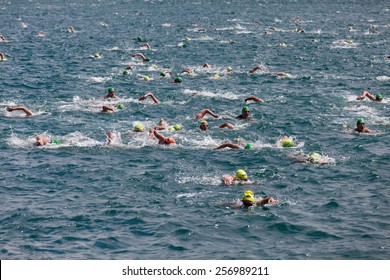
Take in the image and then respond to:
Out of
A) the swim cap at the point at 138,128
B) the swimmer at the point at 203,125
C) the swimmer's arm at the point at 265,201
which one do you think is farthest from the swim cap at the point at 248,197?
the swim cap at the point at 138,128

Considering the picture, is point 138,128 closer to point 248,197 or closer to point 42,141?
point 42,141

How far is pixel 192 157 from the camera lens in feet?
82.8

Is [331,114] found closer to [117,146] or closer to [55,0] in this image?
[117,146]

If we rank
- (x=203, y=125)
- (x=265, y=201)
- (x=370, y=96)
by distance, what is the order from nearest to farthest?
1. (x=265, y=201)
2. (x=203, y=125)
3. (x=370, y=96)

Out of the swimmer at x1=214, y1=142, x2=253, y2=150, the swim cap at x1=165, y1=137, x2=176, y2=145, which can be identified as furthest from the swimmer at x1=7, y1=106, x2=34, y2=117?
the swimmer at x1=214, y1=142, x2=253, y2=150

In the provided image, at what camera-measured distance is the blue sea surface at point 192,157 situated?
17.9 meters

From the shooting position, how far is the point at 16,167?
24125mm

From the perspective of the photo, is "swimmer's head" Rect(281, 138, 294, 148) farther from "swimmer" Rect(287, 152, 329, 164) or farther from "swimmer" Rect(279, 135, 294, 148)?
"swimmer" Rect(287, 152, 329, 164)

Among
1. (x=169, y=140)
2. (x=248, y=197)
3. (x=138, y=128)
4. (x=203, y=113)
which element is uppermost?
(x=203, y=113)

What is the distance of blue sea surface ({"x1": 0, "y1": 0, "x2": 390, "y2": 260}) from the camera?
58.9 ft

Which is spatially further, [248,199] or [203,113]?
[203,113]

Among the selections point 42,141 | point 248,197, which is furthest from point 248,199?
point 42,141

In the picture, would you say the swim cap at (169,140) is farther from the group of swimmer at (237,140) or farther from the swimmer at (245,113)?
the swimmer at (245,113)

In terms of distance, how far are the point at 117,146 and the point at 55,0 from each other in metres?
110
